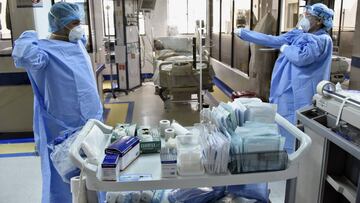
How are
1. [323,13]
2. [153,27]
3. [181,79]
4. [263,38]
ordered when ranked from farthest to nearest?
[153,27]
[181,79]
[263,38]
[323,13]

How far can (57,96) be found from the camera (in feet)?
6.72

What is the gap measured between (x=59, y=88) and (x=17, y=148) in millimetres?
2085

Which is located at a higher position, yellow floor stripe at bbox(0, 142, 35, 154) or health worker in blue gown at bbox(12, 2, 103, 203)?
health worker in blue gown at bbox(12, 2, 103, 203)

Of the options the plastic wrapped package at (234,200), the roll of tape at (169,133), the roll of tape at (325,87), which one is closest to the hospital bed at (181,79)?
the roll of tape at (325,87)

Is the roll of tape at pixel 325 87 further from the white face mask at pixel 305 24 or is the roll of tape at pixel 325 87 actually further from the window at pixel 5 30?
the window at pixel 5 30

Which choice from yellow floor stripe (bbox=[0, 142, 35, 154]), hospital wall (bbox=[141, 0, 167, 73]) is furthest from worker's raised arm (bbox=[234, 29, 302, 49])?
hospital wall (bbox=[141, 0, 167, 73])

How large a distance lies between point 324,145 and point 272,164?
95 cm

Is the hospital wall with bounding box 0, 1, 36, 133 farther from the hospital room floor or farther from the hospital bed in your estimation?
the hospital bed

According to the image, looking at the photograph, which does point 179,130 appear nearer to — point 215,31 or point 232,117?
point 232,117

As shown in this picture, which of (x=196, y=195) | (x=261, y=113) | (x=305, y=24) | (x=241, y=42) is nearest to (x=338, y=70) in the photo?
(x=305, y=24)

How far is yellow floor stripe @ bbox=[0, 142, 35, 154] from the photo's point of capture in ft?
11.8

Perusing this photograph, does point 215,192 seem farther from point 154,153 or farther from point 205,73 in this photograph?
point 205,73

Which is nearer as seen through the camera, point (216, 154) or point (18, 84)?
point (216, 154)

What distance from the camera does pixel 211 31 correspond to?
330 inches
